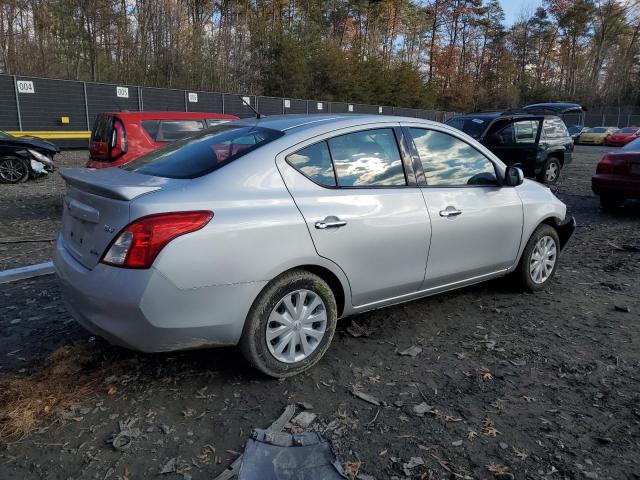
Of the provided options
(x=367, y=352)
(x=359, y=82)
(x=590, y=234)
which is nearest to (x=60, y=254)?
(x=367, y=352)

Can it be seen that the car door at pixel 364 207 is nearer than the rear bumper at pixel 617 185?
Yes

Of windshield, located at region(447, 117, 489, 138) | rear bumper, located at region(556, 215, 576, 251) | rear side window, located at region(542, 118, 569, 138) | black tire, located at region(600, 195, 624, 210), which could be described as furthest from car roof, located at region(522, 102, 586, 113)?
rear bumper, located at region(556, 215, 576, 251)

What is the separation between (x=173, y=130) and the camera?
848 centimetres

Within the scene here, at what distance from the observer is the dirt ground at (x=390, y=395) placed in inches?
96.2

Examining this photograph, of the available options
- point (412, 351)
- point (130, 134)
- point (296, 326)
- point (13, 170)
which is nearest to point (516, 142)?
point (130, 134)

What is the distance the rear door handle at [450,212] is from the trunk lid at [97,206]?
193 cm

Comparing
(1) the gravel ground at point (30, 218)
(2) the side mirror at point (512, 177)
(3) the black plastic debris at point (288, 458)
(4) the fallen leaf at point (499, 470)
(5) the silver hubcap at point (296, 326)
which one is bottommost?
(4) the fallen leaf at point (499, 470)

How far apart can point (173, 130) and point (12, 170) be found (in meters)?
4.80

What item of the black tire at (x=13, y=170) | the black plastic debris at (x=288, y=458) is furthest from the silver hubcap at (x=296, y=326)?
the black tire at (x=13, y=170)

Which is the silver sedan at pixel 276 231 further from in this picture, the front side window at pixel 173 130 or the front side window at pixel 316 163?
the front side window at pixel 173 130

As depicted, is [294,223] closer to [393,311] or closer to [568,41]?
[393,311]

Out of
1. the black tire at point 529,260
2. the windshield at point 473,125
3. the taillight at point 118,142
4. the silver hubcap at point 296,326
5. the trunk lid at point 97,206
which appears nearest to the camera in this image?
the trunk lid at point 97,206

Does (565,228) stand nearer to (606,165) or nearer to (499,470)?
(499,470)

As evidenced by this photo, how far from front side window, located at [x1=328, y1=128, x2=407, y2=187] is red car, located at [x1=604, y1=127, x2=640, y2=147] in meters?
35.4
